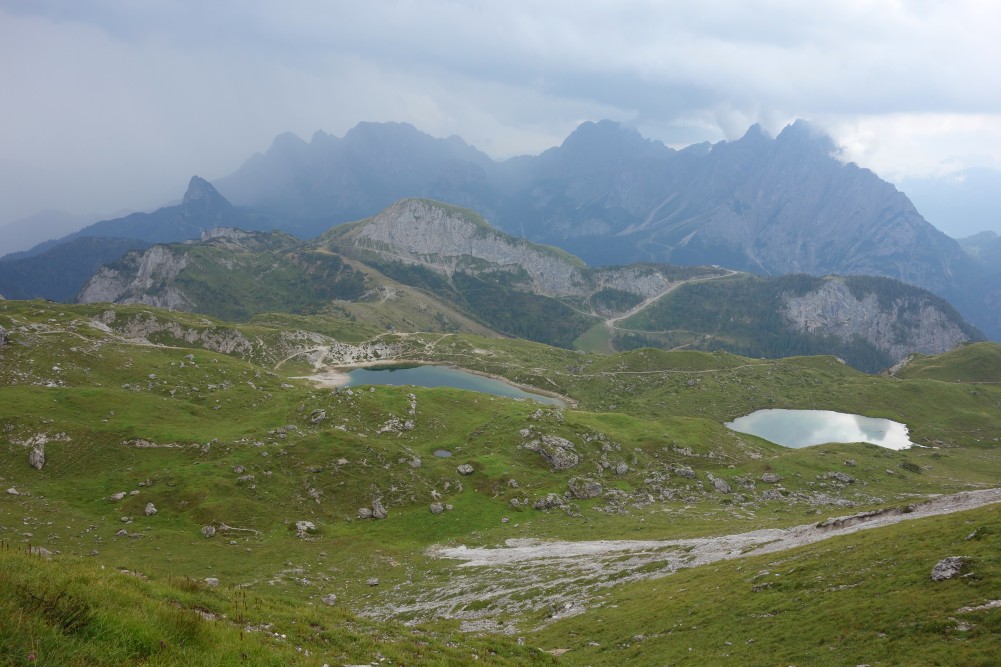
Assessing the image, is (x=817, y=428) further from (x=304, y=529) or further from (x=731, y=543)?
(x=304, y=529)

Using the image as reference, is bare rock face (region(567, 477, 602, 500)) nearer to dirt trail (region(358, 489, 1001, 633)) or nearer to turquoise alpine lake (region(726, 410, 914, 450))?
dirt trail (region(358, 489, 1001, 633))

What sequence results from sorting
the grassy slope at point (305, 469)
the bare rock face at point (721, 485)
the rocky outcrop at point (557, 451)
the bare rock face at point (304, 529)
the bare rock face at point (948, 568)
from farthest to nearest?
the rocky outcrop at point (557, 451), the bare rock face at point (721, 485), the bare rock face at point (304, 529), the grassy slope at point (305, 469), the bare rock face at point (948, 568)

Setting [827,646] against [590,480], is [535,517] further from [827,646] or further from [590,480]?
[827,646]

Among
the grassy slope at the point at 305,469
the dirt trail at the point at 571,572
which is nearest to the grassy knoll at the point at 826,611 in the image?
the grassy slope at the point at 305,469

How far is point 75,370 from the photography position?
105250mm

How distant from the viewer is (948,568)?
88.6 ft

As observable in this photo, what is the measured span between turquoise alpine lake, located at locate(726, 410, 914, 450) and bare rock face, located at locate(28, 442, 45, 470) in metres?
152

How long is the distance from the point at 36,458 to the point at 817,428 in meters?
194

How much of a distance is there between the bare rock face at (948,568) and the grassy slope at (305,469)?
19.8ft

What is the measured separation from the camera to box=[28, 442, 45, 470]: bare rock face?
67812 millimetres

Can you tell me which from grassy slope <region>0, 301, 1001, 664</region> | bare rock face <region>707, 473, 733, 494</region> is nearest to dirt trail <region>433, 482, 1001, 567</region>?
grassy slope <region>0, 301, 1001, 664</region>

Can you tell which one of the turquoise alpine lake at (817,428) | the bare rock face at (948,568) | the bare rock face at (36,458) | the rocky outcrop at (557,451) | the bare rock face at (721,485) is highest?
the bare rock face at (948,568)

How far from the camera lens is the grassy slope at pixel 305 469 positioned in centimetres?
5850

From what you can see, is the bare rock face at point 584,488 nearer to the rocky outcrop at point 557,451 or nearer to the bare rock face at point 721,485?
the rocky outcrop at point 557,451
